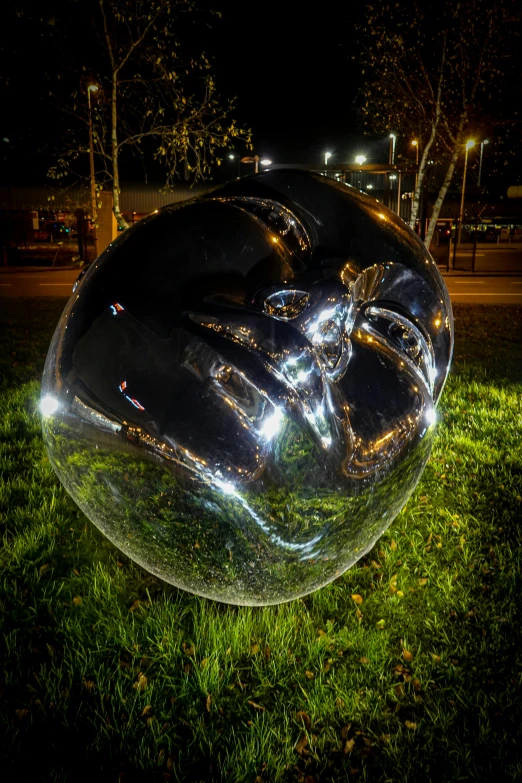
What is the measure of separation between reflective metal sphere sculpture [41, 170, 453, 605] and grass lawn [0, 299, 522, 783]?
0.47 meters

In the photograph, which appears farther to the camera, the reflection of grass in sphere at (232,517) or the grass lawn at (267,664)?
the grass lawn at (267,664)

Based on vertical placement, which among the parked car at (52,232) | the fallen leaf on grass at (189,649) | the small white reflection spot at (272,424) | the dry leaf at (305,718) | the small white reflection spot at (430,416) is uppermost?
the small white reflection spot at (272,424)

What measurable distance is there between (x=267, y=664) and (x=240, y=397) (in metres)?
1.39

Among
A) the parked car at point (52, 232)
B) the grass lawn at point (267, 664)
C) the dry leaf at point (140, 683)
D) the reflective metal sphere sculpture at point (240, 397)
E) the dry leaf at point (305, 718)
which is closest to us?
the reflective metal sphere sculpture at point (240, 397)

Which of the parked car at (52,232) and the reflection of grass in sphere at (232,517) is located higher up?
the reflection of grass in sphere at (232,517)

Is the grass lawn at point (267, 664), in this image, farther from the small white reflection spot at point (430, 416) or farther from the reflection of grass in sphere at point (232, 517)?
the small white reflection spot at point (430, 416)

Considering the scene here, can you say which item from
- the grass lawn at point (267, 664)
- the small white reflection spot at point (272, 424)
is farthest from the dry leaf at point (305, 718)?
the small white reflection spot at point (272, 424)

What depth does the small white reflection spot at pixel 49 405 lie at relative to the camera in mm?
2268

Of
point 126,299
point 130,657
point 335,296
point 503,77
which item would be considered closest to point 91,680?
point 130,657

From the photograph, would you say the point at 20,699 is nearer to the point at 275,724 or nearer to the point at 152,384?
the point at 275,724

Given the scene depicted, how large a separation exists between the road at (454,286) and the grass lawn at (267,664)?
1184 centimetres

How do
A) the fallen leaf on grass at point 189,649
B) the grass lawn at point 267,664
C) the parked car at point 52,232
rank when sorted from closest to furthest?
1. the grass lawn at point 267,664
2. the fallen leaf on grass at point 189,649
3. the parked car at point 52,232

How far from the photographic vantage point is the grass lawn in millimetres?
2195

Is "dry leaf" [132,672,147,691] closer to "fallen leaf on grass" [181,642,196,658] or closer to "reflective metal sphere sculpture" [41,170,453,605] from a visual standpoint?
"fallen leaf on grass" [181,642,196,658]
